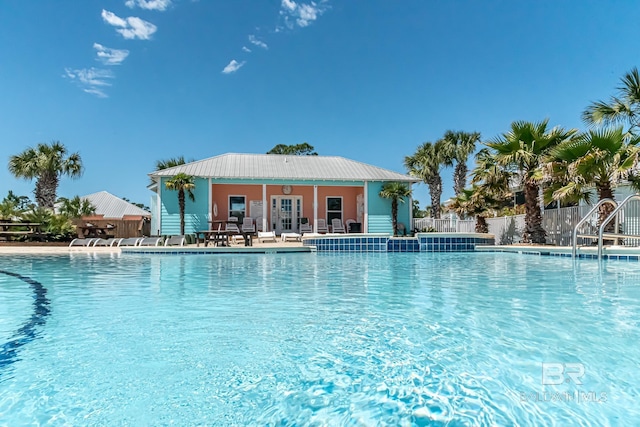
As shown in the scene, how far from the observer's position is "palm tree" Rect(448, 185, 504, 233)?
16891 mm

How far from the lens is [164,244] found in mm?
15961

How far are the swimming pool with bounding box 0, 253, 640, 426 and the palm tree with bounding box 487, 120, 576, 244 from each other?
8818 millimetres

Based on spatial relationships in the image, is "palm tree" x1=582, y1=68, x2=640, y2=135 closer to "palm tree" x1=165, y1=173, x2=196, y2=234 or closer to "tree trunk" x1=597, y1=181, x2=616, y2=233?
"tree trunk" x1=597, y1=181, x2=616, y2=233

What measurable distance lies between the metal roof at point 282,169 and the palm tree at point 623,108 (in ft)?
29.2

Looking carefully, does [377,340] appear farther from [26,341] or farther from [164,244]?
[164,244]

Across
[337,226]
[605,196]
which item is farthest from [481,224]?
[337,226]

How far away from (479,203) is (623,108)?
6550mm

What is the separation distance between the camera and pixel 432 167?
Result: 1066 inches

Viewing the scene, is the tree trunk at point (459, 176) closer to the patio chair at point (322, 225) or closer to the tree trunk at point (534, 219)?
the patio chair at point (322, 225)

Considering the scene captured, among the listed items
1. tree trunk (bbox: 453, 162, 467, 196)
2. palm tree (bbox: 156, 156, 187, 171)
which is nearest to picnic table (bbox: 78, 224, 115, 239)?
palm tree (bbox: 156, 156, 187, 171)

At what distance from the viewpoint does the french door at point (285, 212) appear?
20.9 m

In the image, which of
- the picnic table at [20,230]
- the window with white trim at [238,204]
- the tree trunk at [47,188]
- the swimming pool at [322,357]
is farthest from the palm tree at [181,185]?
the tree trunk at [47,188]

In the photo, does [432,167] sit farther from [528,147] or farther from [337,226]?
[528,147]

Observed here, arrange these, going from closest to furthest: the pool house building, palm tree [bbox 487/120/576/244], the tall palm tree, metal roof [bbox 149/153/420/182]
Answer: palm tree [bbox 487/120/576/244] < the pool house building < metal roof [bbox 149/153/420/182] < the tall palm tree
